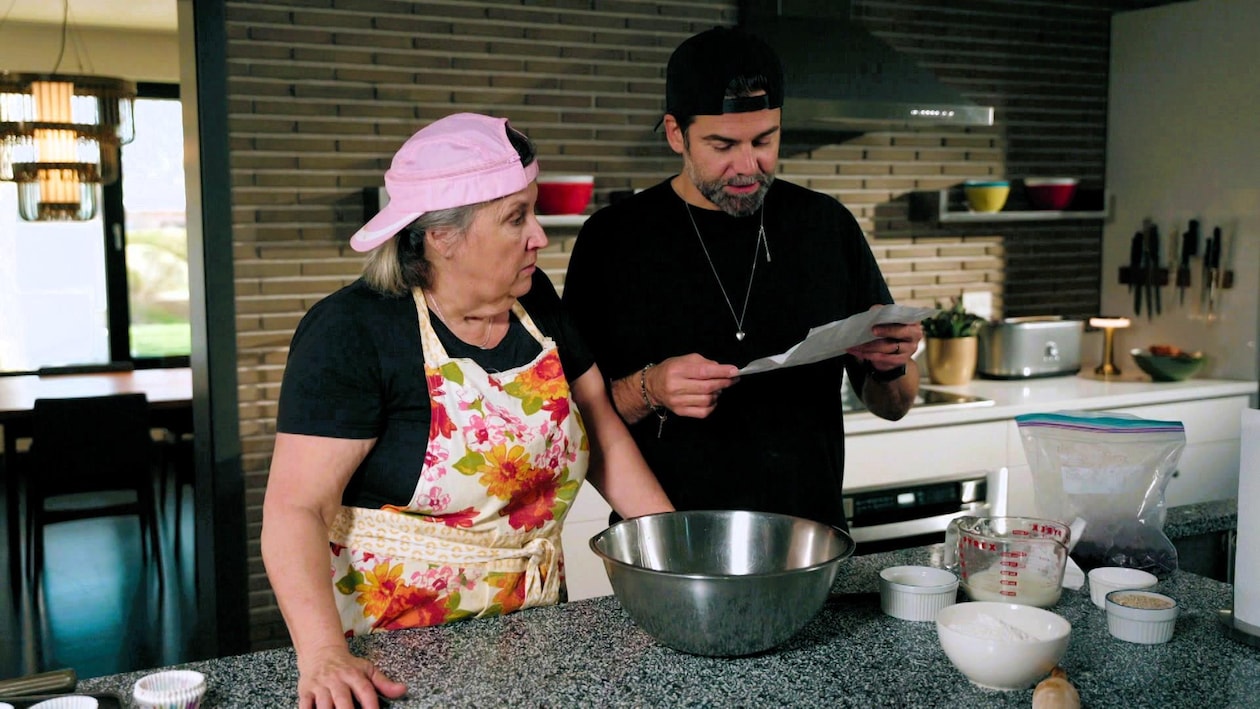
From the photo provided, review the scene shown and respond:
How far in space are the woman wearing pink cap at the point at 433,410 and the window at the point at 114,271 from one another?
5.99m

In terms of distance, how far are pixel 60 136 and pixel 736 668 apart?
454 centimetres

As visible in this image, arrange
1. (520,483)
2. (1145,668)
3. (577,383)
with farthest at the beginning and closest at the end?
(577,383), (520,483), (1145,668)

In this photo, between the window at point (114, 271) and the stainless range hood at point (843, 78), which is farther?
the window at point (114, 271)

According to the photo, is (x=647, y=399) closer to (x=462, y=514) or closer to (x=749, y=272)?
(x=749, y=272)

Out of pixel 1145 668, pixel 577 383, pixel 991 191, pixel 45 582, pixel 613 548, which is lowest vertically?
pixel 45 582

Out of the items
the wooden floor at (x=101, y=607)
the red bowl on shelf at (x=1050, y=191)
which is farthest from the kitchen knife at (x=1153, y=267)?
the wooden floor at (x=101, y=607)

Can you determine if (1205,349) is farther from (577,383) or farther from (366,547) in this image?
(366,547)

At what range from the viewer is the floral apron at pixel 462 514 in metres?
1.64

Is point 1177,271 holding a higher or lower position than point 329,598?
higher

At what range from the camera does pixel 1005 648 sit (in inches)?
52.1

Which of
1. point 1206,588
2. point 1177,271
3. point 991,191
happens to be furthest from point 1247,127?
point 1206,588

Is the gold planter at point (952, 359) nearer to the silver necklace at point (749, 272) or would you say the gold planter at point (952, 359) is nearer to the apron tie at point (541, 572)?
the silver necklace at point (749, 272)

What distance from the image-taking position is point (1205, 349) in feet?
14.2

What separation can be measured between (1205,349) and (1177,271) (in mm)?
320
